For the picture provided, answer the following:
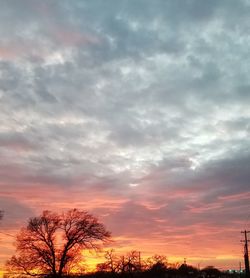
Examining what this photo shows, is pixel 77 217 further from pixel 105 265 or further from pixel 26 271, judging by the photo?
pixel 105 265

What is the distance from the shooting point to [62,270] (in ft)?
239

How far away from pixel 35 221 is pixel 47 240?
3.90 metres

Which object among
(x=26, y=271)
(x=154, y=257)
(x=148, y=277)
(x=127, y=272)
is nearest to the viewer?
→ (x=26, y=271)

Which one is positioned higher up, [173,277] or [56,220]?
[56,220]

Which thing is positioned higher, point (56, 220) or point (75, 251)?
point (56, 220)

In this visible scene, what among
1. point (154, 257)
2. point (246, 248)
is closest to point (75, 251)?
point (246, 248)

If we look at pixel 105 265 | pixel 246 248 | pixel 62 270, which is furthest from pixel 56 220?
pixel 246 248

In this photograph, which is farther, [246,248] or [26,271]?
[246,248]

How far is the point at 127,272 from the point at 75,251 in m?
31.8

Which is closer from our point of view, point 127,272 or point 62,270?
point 62,270

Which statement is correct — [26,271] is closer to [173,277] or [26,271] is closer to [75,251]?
[75,251]

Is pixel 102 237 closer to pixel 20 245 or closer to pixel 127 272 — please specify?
pixel 20 245

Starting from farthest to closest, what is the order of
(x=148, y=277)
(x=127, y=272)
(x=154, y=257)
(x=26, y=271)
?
1. (x=154, y=257)
2. (x=148, y=277)
3. (x=127, y=272)
4. (x=26, y=271)

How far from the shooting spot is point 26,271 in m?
71.9
